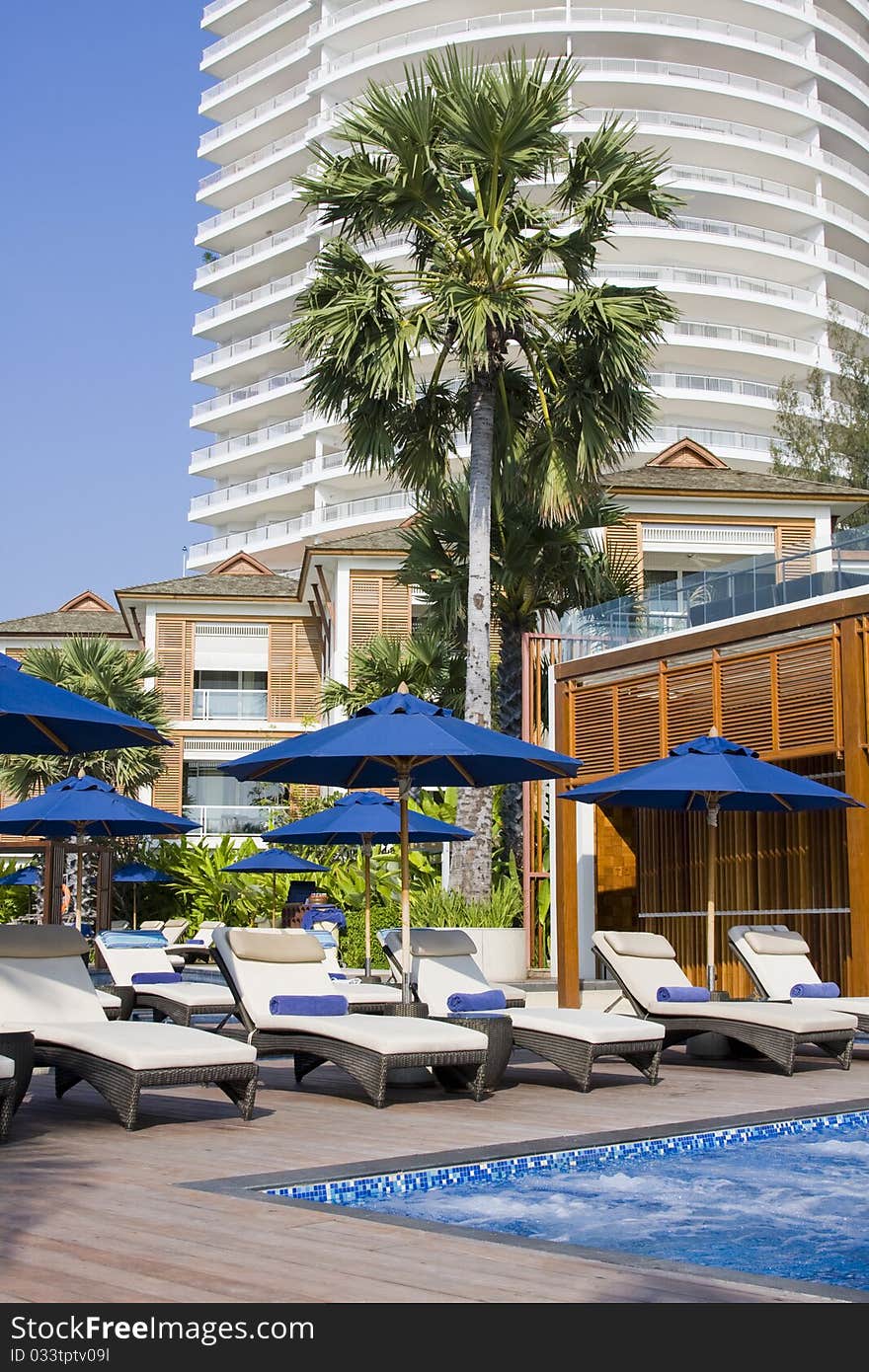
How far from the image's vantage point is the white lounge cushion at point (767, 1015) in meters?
10.1

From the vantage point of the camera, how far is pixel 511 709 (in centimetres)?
2070

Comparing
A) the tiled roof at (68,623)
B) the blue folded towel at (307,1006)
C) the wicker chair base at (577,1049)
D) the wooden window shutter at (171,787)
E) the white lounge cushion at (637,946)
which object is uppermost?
the tiled roof at (68,623)

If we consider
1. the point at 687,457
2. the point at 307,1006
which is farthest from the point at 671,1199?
the point at 687,457

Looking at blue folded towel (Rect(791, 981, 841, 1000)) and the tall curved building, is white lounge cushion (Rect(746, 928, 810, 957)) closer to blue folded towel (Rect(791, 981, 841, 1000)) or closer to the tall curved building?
blue folded towel (Rect(791, 981, 841, 1000))

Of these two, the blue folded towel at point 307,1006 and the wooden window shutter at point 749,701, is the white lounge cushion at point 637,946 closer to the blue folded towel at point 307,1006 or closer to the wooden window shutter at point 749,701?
the blue folded towel at point 307,1006

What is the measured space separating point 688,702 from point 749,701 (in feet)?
3.54

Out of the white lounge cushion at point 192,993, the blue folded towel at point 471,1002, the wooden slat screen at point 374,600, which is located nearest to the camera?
the blue folded towel at point 471,1002

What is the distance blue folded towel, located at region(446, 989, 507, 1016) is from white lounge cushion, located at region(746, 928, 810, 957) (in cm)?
348

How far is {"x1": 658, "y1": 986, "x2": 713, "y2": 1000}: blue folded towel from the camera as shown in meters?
10.8

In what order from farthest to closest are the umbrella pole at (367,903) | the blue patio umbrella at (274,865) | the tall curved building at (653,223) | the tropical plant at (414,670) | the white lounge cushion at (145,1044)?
the tall curved building at (653,223)
the tropical plant at (414,670)
the blue patio umbrella at (274,865)
the umbrella pole at (367,903)
the white lounge cushion at (145,1044)

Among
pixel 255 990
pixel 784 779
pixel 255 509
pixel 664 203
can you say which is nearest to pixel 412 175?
pixel 664 203

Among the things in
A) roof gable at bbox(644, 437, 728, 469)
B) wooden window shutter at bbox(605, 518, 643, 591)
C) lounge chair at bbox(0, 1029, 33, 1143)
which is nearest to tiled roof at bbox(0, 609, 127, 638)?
roof gable at bbox(644, 437, 728, 469)

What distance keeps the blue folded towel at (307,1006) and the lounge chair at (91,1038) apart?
1.05m

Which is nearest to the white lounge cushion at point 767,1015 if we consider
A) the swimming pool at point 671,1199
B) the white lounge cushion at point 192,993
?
the swimming pool at point 671,1199
